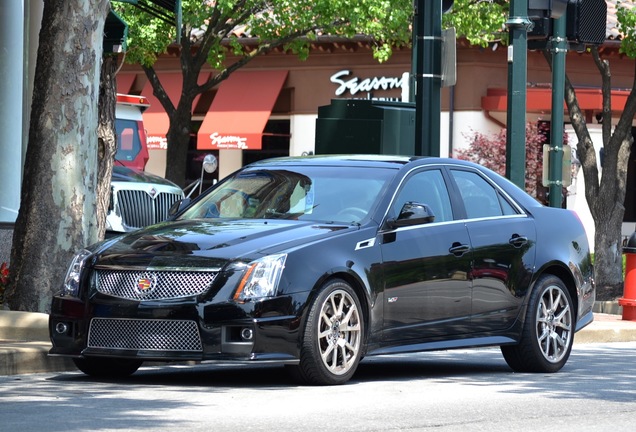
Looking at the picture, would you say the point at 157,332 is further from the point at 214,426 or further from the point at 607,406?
the point at 607,406

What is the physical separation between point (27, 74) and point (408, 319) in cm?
1150

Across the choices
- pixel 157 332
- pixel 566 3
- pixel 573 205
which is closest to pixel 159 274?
pixel 157 332

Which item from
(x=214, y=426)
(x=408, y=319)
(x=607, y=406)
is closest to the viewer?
(x=214, y=426)

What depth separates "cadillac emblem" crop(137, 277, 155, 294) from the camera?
10039mm

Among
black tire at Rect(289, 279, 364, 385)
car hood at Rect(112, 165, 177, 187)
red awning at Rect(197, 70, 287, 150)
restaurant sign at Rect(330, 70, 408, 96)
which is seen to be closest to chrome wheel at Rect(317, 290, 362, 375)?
black tire at Rect(289, 279, 364, 385)

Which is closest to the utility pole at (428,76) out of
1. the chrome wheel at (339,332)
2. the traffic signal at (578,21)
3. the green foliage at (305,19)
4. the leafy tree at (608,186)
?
the traffic signal at (578,21)

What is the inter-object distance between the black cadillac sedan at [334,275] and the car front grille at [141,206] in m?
12.3

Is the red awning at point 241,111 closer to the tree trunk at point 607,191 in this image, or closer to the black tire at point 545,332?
the tree trunk at point 607,191

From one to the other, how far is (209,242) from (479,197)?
2.60m

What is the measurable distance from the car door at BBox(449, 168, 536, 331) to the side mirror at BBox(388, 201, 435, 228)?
669 millimetres

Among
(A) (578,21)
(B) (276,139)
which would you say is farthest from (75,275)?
(B) (276,139)

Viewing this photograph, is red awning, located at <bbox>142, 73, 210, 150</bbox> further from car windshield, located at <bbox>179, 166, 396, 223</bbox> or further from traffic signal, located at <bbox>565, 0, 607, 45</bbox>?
car windshield, located at <bbox>179, 166, 396, 223</bbox>

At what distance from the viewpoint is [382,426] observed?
8289mm

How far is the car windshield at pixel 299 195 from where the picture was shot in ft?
36.1
